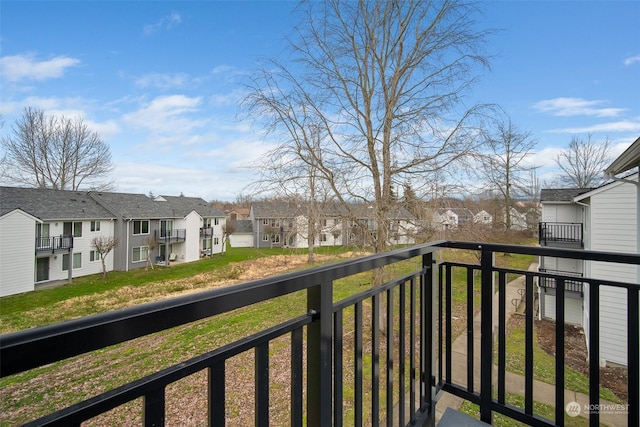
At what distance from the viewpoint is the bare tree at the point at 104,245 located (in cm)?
881

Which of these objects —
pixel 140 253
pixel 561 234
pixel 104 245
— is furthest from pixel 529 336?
pixel 140 253

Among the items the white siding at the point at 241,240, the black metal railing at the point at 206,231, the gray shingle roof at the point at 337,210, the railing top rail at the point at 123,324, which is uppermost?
the gray shingle roof at the point at 337,210

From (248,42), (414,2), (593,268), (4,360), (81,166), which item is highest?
(414,2)

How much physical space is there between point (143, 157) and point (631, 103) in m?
10.3

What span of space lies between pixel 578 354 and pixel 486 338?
23.7 feet

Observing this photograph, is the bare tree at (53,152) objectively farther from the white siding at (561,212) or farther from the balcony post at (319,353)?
the white siding at (561,212)

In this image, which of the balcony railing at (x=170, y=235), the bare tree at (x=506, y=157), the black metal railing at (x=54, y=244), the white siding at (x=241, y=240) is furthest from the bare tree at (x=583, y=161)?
the white siding at (x=241, y=240)

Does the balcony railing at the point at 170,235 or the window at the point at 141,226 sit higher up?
the window at the point at 141,226

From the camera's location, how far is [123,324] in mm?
436

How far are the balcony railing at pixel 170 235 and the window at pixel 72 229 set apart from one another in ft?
16.9

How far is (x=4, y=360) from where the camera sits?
32 cm

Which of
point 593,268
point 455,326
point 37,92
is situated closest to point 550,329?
point 593,268

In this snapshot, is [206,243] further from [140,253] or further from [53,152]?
[53,152]

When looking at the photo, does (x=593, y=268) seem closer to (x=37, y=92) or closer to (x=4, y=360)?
(x=4, y=360)
